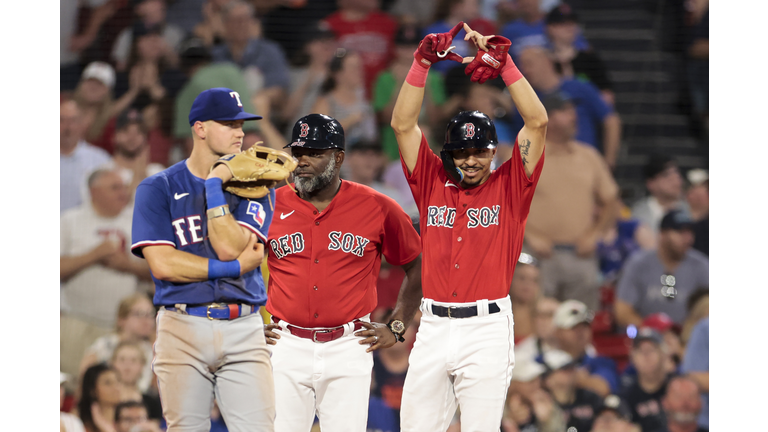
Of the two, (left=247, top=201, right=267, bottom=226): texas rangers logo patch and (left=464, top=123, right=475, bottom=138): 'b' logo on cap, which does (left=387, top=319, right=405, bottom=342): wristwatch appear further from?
(left=464, top=123, right=475, bottom=138): 'b' logo on cap

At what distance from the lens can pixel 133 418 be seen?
6344mm

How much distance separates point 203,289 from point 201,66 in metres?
4.67

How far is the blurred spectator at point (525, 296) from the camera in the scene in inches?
262

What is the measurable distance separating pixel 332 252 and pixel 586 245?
3818 mm

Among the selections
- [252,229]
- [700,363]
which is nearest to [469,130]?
[252,229]

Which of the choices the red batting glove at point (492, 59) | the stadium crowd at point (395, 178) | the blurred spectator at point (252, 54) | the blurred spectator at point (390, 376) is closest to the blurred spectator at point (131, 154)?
the stadium crowd at point (395, 178)

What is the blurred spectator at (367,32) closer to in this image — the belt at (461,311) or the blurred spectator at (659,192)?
the blurred spectator at (659,192)

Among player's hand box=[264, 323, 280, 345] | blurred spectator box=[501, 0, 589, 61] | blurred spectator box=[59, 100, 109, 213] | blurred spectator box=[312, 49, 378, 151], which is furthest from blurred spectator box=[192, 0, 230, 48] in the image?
player's hand box=[264, 323, 280, 345]

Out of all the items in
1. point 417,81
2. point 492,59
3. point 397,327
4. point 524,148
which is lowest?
point 397,327

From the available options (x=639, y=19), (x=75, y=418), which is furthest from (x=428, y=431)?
(x=639, y=19)

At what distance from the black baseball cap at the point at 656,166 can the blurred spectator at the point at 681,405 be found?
78.7 inches

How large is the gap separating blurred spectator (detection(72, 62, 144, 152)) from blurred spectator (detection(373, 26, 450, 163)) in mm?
2533

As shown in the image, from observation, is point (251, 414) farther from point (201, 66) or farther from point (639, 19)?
point (639, 19)

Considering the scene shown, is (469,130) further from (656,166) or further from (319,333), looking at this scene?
(656,166)
